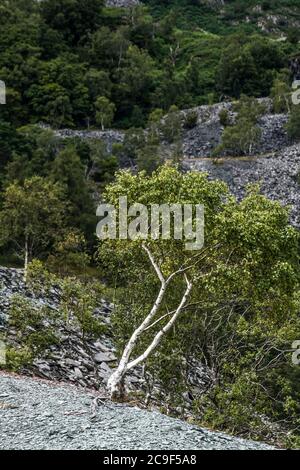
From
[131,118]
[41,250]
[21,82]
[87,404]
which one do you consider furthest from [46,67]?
[87,404]

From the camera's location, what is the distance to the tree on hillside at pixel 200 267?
20.1 m

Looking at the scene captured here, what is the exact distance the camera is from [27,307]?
87.8ft

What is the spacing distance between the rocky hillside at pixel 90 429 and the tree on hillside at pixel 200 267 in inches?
91.8

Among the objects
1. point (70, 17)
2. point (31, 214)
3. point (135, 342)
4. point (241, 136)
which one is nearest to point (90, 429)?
point (135, 342)

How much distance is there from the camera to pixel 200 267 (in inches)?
869

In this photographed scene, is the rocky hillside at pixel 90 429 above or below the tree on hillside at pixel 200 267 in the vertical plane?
below

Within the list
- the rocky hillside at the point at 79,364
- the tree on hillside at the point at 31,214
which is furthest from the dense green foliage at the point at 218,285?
the tree on hillside at the point at 31,214

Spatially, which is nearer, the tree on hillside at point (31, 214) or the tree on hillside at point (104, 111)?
the tree on hillside at point (31, 214)

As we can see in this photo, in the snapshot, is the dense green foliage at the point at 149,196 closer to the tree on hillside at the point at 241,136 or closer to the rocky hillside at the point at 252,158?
the tree on hillside at the point at 241,136

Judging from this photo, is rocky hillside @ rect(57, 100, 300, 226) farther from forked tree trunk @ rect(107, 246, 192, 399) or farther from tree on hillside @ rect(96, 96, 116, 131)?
forked tree trunk @ rect(107, 246, 192, 399)

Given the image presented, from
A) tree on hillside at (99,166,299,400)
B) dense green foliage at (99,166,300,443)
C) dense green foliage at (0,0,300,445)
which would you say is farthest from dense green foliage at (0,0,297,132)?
tree on hillside at (99,166,299,400)

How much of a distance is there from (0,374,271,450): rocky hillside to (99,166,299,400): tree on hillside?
2332 mm

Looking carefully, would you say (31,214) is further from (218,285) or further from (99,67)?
(99,67)

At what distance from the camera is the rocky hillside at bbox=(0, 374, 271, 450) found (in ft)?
51.2
